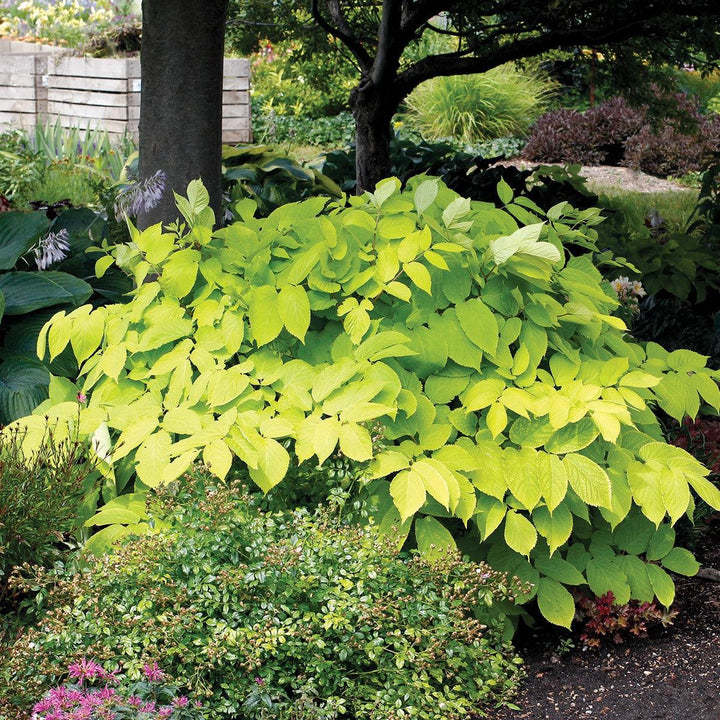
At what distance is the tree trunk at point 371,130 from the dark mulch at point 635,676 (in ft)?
10.2

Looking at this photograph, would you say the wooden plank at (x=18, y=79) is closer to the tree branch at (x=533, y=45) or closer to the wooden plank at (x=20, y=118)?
the wooden plank at (x=20, y=118)

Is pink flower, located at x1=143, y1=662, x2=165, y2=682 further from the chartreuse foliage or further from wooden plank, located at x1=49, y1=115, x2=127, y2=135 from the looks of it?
wooden plank, located at x1=49, y1=115, x2=127, y2=135

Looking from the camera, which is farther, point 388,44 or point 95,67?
point 95,67

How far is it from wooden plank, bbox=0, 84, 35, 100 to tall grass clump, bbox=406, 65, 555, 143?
5022 mm

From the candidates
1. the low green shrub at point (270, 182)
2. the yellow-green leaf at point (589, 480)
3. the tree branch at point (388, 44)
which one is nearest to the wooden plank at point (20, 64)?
the low green shrub at point (270, 182)

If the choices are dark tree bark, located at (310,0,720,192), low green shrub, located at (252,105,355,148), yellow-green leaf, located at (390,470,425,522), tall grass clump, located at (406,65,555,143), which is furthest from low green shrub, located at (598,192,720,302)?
tall grass clump, located at (406,65,555,143)

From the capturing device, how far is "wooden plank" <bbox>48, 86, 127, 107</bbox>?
1006cm

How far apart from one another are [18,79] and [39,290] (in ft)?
27.9

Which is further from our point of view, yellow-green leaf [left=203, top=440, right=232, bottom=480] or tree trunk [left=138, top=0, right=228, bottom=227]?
tree trunk [left=138, top=0, right=228, bottom=227]

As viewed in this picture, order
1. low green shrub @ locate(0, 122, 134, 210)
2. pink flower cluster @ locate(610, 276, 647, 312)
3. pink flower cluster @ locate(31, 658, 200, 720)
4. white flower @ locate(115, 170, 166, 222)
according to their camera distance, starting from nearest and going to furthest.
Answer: pink flower cluster @ locate(31, 658, 200, 720) → white flower @ locate(115, 170, 166, 222) → pink flower cluster @ locate(610, 276, 647, 312) → low green shrub @ locate(0, 122, 134, 210)

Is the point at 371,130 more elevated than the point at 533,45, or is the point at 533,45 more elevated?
the point at 533,45

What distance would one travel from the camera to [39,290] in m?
3.42

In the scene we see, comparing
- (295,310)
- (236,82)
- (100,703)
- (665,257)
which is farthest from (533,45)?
(236,82)

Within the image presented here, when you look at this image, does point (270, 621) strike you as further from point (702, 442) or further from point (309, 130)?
point (309, 130)
